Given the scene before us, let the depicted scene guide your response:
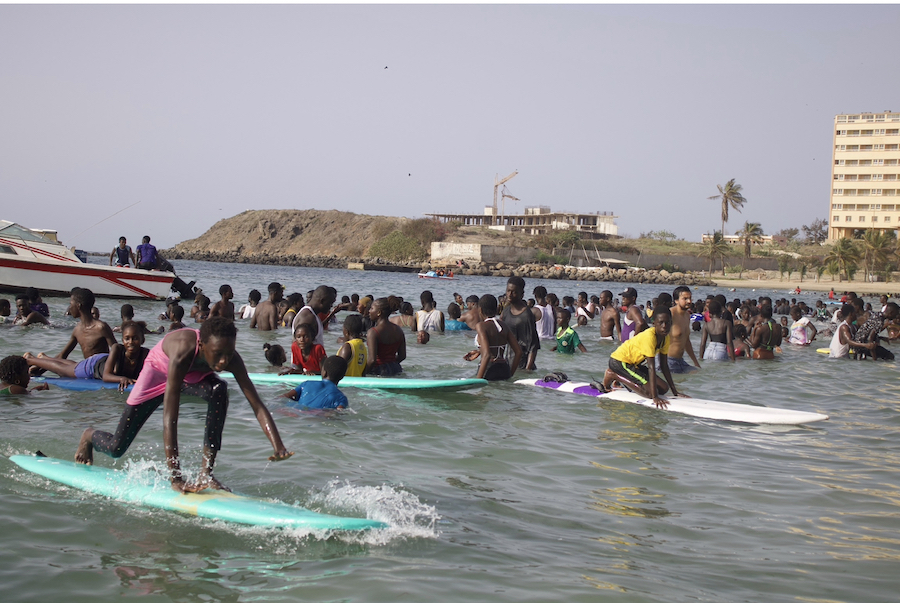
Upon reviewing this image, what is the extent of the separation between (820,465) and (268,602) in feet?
17.5

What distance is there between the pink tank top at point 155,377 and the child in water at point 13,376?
159 inches

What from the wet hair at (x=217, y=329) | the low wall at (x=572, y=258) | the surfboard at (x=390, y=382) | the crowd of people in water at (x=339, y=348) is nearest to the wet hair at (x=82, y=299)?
the crowd of people in water at (x=339, y=348)

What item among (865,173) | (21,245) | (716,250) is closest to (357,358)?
(21,245)

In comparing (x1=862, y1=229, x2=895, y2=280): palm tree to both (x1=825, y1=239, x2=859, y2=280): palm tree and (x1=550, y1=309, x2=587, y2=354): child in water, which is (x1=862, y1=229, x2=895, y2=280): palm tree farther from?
(x1=550, y1=309, x2=587, y2=354): child in water

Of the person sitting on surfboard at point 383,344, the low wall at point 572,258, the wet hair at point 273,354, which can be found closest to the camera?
the person sitting on surfboard at point 383,344

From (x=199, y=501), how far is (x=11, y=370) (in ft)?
15.1

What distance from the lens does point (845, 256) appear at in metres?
59.8

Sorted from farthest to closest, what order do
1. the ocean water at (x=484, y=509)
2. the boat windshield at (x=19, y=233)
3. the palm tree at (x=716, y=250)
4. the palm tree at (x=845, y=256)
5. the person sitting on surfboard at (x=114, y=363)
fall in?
A: 1. the palm tree at (x=716, y=250)
2. the palm tree at (x=845, y=256)
3. the boat windshield at (x=19, y=233)
4. the person sitting on surfboard at (x=114, y=363)
5. the ocean water at (x=484, y=509)

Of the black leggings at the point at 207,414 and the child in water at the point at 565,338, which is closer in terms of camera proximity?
the black leggings at the point at 207,414

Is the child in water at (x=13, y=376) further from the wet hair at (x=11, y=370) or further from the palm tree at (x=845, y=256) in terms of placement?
the palm tree at (x=845, y=256)

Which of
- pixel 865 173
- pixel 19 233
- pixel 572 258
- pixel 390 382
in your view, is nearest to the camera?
pixel 390 382

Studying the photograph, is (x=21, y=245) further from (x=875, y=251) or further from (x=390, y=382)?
(x=875, y=251)

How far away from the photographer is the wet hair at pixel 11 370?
795cm

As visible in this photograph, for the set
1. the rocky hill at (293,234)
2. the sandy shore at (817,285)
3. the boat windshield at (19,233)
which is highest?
the rocky hill at (293,234)
